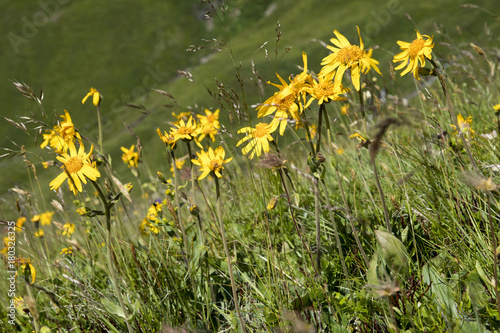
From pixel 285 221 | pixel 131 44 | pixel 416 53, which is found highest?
pixel 131 44

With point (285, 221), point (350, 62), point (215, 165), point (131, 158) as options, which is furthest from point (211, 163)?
point (131, 158)

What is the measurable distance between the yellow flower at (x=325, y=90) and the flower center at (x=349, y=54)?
4.6 inches

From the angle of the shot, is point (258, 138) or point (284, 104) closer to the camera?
point (284, 104)

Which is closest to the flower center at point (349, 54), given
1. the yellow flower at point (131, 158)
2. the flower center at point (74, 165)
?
the flower center at point (74, 165)

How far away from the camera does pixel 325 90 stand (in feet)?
7.20

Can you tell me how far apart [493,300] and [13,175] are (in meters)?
57.9

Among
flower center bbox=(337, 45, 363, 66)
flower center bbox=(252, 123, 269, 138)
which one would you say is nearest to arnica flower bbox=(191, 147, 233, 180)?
flower center bbox=(252, 123, 269, 138)

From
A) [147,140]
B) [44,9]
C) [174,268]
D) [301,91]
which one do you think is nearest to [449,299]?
[301,91]

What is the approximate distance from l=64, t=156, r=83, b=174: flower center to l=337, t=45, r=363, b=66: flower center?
1577mm

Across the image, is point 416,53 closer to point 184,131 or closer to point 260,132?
point 260,132

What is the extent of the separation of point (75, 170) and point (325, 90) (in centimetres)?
144

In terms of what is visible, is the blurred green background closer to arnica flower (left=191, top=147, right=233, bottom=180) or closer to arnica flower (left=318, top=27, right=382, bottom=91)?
arnica flower (left=191, top=147, right=233, bottom=180)

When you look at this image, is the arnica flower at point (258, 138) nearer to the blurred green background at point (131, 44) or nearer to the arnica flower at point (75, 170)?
the arnica flower at point (75, 170)

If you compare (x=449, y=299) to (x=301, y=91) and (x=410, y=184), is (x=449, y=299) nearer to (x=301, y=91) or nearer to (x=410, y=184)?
(x=410, y=184)
